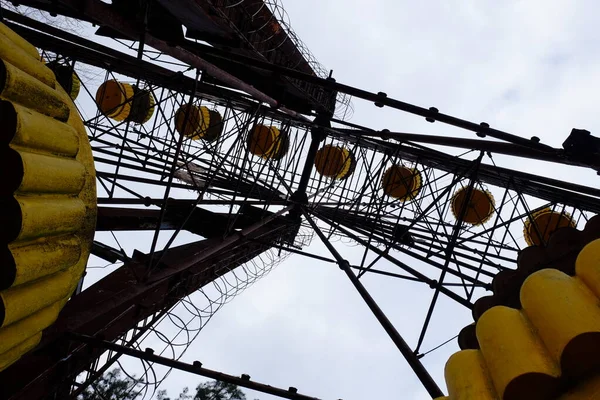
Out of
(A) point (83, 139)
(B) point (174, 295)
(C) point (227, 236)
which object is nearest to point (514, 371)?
(A) point (83, 139)

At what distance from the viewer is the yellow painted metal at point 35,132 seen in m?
3.60

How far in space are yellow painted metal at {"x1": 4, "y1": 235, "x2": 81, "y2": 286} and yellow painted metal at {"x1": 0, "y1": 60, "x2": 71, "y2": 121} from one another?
1.06m

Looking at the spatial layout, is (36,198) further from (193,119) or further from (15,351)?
(193,119)

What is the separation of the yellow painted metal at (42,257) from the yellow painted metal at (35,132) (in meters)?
0.73

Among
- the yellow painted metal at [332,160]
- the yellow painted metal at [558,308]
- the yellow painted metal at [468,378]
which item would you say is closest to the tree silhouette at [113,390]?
the yellow painted metal at [468,378]

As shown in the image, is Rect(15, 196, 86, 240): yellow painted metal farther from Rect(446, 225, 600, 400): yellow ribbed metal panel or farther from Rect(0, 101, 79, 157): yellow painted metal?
Rect(446, 225, 600, 400): yellow ribbed metal panel

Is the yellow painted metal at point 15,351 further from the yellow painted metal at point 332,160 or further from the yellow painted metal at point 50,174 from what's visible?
the yellow painted metal at point 332,160

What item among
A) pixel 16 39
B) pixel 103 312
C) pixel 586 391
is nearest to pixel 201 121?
pixel 103 312

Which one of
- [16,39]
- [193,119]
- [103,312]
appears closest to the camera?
[16,39]

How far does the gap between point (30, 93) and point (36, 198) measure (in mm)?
830

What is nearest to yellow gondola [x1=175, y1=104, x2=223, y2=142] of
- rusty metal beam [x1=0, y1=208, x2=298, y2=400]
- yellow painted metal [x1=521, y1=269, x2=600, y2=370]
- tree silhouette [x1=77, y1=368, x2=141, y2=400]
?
rusty metal beam [x1=0, y1=208, x2=298, y2=400]

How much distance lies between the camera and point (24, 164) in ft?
11.9

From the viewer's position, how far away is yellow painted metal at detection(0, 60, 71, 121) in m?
3.71

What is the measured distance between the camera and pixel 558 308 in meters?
2.71
